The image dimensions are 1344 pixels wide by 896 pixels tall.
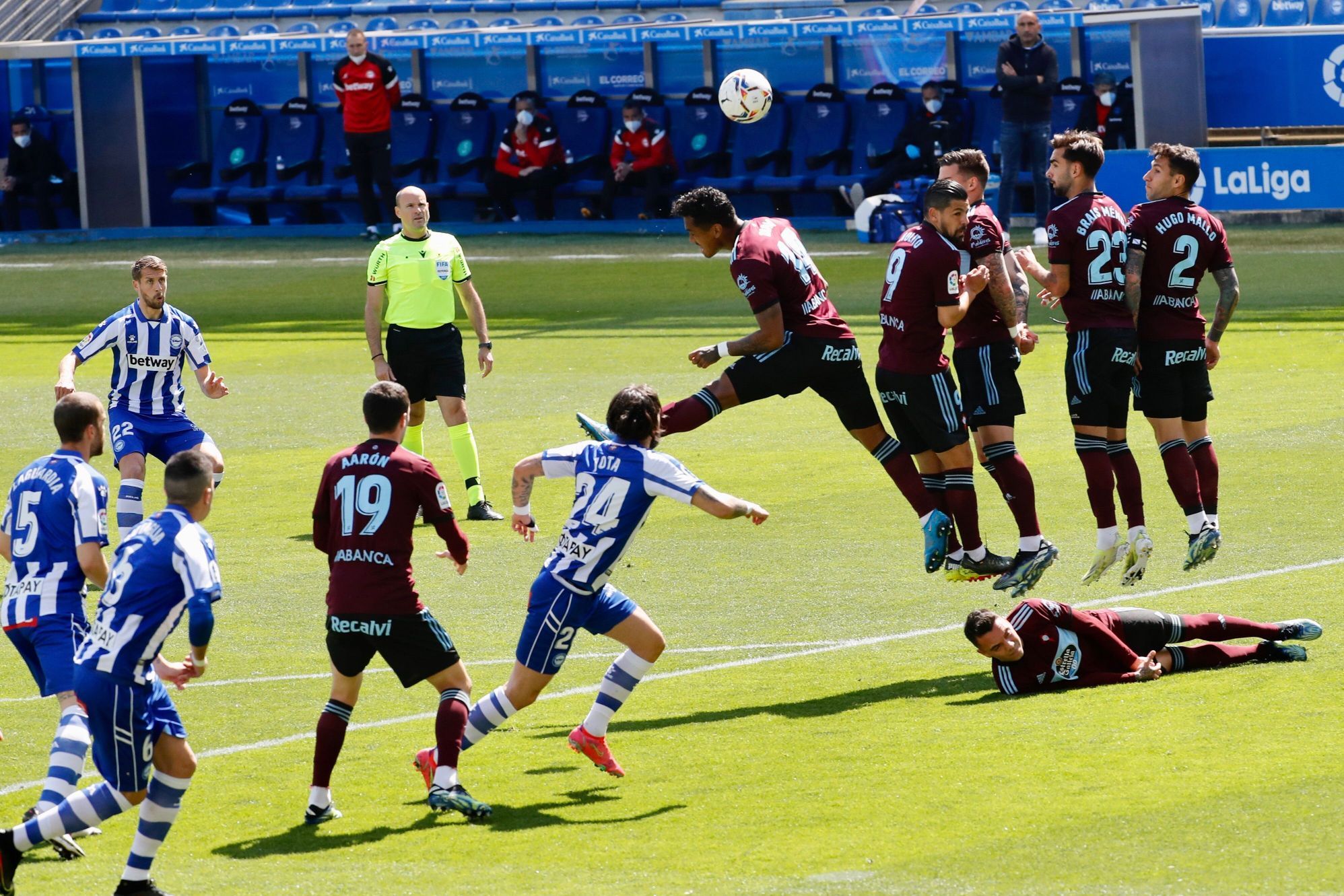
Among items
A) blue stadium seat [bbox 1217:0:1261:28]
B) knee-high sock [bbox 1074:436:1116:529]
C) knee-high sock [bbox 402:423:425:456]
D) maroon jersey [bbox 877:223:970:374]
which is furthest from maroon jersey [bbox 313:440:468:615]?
blue stadium seat [bbox 1217:0:1261:28]

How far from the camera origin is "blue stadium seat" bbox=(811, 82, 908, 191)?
2827 centimetres

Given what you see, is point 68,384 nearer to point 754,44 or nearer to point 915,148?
point 915,148

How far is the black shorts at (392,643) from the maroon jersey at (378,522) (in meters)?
0.04

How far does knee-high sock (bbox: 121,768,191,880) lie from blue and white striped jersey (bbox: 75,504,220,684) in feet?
1.13

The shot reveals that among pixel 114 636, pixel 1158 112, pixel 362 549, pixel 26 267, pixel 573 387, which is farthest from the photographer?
Answer: pixel 26 267

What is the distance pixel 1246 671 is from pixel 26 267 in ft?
77.9

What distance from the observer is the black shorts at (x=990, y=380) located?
31.7 feet

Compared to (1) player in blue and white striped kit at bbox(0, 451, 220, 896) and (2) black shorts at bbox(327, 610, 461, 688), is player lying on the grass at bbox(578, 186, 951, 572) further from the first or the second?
(1) player in blue and white striped kit at bbox(0, 451, 220, 896)

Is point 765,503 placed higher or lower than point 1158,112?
lower

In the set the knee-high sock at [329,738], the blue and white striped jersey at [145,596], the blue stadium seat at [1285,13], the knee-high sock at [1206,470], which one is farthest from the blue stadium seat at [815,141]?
the blue and white striped jersey at [145,596]

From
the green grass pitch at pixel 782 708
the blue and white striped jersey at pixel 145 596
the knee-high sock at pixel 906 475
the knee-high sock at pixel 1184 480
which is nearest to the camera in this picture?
the blue and white striped jersey at pixel 145 596

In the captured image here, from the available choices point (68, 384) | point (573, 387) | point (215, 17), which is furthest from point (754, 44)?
point (68, 384)

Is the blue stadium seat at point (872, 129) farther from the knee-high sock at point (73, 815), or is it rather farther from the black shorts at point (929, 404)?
the knee-high sock at point (73, 815)

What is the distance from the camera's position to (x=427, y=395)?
A: 1309 centimetres
